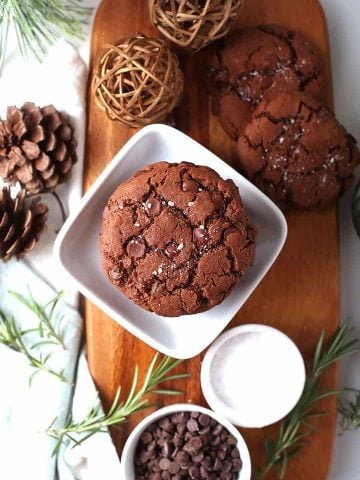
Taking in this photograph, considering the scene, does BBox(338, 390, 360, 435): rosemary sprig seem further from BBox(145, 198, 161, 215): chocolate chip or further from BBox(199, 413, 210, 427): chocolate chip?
BBox(145, 198, 161, 215): chocolate chip

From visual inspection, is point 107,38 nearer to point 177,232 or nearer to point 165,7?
point 165,7

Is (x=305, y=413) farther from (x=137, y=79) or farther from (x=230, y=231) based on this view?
(x=137, y=79)

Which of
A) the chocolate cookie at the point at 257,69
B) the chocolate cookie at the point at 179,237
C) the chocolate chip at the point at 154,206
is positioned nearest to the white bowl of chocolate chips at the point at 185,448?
the chocolate cookie at the point at 179,237

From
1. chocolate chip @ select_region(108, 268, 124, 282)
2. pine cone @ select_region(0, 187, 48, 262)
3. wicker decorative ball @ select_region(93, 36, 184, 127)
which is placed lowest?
pine cone @ select_region(0, 187, 48, 262)

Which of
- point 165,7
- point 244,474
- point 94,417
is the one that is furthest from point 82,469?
point 165,7

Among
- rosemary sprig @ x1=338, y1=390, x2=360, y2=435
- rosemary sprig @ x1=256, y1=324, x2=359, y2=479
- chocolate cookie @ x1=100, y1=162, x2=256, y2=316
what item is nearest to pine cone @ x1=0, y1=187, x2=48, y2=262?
chocolate cookie @ x1=100, y1=162, x2=256, y2=316
